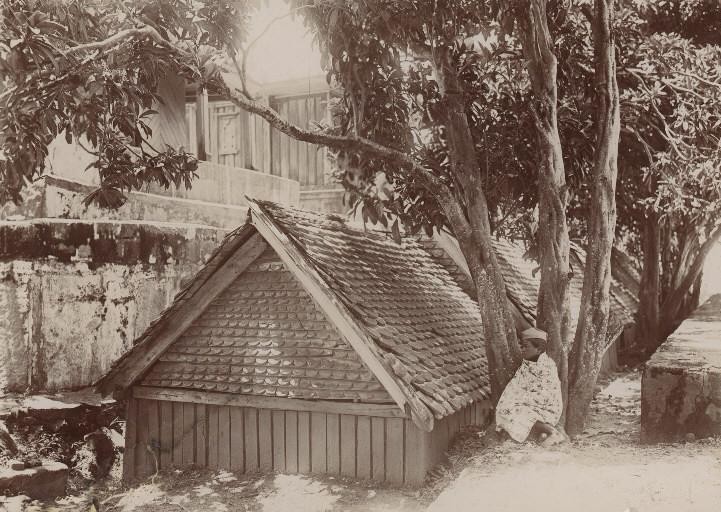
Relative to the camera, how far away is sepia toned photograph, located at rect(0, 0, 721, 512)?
760 centimetres

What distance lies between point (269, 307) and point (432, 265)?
3659 millimetres

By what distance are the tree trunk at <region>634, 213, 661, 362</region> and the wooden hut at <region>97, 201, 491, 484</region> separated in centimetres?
763

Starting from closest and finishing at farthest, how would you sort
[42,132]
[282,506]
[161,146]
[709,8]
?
[42,132] → [282,506] → [709,8] → [161,146]

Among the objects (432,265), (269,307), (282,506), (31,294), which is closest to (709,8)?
(432,265)

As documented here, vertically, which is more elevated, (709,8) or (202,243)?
(709,8)

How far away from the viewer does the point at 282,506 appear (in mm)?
8016

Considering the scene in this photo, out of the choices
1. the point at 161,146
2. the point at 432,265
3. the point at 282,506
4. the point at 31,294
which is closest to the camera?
the point at 282,506

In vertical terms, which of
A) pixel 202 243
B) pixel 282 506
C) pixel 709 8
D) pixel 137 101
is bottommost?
pixel 282 506

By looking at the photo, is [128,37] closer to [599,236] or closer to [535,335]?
[535,335]

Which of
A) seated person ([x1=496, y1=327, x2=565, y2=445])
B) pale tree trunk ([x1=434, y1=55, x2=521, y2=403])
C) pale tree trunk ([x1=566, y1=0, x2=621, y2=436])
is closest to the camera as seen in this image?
seated person ([x1=496, y1=327, x2=565, y2=445])

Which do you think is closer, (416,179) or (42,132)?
(42,132)

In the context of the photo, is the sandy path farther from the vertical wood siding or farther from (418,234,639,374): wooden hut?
the vertical wood siding

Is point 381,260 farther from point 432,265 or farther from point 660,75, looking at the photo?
point 660,75

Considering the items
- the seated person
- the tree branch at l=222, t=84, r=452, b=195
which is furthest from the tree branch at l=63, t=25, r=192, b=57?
the seated person
